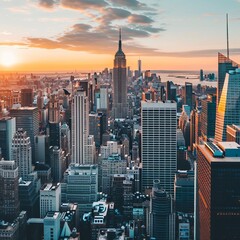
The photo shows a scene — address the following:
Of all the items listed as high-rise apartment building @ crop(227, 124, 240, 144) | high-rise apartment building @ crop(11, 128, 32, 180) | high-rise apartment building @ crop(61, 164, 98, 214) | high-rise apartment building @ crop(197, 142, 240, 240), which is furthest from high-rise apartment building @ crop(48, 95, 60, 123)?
high-rise apartment building @ crop(197, 142, 240, 240)

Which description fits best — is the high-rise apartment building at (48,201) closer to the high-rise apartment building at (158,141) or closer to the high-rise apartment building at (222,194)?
the high-rise apartment building at (158,141)

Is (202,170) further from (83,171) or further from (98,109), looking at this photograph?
(98,109)

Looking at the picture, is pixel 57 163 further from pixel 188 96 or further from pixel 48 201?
pixel 188 96

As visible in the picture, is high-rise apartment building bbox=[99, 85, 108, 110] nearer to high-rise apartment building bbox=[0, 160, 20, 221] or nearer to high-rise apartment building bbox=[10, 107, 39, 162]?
high-rise apartment building bbox=[10, 107, 39, 162]

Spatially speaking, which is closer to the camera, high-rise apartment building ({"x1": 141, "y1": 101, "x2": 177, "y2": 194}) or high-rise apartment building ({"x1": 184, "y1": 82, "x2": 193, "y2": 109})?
high-rise apartment building ({"x1": 141, "y1": 101, "x2": 177, "y2": 194})

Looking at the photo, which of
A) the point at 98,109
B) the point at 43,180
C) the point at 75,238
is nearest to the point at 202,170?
the point at 75,238

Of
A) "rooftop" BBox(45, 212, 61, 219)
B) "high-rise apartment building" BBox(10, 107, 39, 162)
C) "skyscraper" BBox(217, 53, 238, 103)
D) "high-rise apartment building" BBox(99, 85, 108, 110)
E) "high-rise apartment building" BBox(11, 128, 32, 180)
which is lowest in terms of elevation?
"rooftop" BBox(45, 212, 61, 219)

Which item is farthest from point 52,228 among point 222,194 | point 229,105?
point 229,105
